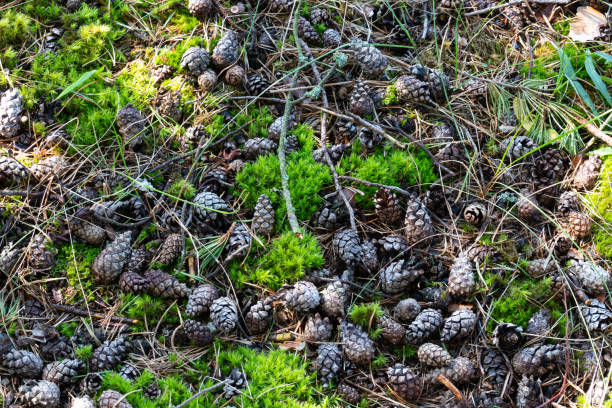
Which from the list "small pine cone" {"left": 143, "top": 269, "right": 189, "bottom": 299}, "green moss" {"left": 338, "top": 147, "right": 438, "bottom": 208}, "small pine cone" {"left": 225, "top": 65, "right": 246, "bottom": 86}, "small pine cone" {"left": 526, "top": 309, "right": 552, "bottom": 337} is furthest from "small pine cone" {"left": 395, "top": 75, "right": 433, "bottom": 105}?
"small pine cone" {"left": 143, "top": 269, "right": 189, "bottom": 299}

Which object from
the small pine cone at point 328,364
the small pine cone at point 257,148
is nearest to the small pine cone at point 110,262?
the small pine cone at point 257,148

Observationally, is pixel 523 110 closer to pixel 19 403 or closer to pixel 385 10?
pixel 385 10

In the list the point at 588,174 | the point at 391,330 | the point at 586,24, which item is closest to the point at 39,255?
the point at 391,330

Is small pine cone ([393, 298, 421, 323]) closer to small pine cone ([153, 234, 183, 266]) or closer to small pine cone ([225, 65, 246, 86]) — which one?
small pine cone ([153, 234, 183, 266])

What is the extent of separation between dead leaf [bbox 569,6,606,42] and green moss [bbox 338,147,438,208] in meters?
1.49

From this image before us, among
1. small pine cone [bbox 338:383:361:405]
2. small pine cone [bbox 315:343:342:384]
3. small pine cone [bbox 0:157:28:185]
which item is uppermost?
small pine cone [bbox 0:157:28:185]

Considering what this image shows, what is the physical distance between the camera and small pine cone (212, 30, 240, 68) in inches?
138

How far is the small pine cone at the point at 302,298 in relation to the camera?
2.70m

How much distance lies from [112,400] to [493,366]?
1808 mm

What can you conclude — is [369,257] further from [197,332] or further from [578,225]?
[578,225]

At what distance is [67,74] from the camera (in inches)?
138

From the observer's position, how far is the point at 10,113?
322cm

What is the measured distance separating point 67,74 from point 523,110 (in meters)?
2.96

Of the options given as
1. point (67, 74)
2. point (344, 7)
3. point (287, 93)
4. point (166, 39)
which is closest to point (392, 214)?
point (287, 93)
